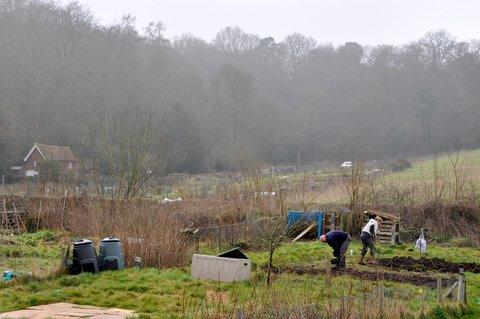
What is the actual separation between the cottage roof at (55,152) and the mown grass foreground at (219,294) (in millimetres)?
29648

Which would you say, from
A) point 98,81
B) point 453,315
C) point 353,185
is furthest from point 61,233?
point 98,81

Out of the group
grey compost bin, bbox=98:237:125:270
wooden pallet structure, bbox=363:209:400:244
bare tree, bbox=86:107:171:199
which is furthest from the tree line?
grey compost bin, bbox=98:237:125:270

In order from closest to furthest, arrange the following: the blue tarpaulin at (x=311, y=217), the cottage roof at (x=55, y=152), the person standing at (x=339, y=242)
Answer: the person standing at (x=339, y=242), the blue tarpaulin at (x=311, y=217), the cottage roof at (x=55, y=152)

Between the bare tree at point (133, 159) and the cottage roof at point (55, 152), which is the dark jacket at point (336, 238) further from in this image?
the cottage roof at point (55, 152)

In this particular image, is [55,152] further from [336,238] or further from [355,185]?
[336,238]

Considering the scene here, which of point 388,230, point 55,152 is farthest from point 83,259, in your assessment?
point 55,152

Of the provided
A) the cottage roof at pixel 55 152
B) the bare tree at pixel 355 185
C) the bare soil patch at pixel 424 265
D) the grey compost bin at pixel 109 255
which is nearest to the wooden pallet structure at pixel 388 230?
the bare tree at pixel 355 185

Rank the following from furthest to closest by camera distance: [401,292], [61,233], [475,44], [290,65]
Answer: [290,65] < [475,44] < [61,233] < [401,292]

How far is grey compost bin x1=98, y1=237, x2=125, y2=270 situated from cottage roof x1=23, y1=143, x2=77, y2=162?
31.8 meters

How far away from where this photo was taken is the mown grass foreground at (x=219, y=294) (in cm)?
790

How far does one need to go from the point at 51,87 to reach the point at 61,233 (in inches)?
1454

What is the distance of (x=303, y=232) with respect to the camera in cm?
2211

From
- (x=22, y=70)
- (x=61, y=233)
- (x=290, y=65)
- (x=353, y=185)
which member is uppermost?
(x=290, y=65)

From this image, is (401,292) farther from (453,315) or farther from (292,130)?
(292,130)
